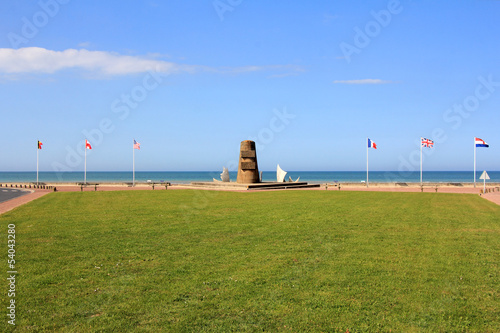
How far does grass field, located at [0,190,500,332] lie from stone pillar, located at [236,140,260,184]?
2547 cm

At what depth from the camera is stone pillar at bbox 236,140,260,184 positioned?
38.2m

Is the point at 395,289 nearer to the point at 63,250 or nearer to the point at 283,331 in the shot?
the point at 283,331

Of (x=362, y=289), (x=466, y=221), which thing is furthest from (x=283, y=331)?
(x=466, y=221)

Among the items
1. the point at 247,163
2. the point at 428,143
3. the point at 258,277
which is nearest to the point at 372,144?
the point at 428,143

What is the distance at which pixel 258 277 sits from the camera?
686cm

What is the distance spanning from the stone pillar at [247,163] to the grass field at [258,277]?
25.5m

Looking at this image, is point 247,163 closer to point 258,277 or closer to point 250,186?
point 250,186

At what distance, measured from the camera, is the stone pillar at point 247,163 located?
1505 inches

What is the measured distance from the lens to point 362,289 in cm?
623

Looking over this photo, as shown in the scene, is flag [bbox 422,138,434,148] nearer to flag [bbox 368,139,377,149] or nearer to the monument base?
flag [bbox 368,139,377,149]

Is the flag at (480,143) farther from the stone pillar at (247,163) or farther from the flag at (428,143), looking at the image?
the stone pillar at (247,163)

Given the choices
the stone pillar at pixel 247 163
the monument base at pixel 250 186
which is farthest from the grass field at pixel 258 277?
the stone pillar at pixel 247 163

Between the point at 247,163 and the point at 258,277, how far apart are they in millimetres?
31531

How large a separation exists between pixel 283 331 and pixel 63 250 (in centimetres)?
623
